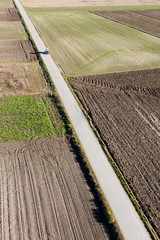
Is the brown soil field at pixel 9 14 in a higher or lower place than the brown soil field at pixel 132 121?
higher

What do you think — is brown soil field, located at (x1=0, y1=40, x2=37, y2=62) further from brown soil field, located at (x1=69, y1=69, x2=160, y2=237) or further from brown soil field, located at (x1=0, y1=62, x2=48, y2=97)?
brown soil field, located at (x1=69, y1=69, x2=160, y2=237)

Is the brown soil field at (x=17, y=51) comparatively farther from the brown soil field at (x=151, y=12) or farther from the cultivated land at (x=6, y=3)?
the brown soil field at (x=151, y=12)

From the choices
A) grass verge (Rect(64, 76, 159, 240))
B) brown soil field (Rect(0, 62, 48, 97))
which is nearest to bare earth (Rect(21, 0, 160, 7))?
brown soil field (Rect(0, 62, 48, 97))

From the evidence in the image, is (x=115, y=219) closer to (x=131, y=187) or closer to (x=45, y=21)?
(x=131, y=187)

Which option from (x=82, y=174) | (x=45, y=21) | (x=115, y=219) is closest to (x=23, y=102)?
(x=82, y=174)

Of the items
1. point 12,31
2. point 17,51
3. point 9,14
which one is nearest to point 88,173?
point 17,51

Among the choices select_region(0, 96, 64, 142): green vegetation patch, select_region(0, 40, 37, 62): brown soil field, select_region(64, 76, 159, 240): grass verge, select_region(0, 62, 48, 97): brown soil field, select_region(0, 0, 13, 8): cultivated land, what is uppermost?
select_region(0, 0, 13, 8): cultivated land

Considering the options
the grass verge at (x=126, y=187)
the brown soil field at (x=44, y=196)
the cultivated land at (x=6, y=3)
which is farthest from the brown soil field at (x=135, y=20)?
the brown soil field at (x=44, y=196)
